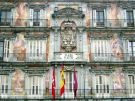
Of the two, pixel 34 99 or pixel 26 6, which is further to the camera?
pixel 26 6

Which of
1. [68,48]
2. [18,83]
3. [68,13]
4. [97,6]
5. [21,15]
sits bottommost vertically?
[18,83]

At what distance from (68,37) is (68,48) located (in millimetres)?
1086

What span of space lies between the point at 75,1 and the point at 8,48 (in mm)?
7712

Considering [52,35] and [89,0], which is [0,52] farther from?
[89,0]

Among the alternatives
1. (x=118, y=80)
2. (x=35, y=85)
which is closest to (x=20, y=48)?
(x=35, y=85)

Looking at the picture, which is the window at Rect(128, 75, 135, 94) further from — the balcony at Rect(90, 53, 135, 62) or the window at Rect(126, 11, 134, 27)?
the window at Rect(126, 11, 134, 27)

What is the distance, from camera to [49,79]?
35594 mm

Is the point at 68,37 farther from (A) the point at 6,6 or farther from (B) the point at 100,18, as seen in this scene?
(A) the point at 6,6

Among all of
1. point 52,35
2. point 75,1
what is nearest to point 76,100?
point 52,35

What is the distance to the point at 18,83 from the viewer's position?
1398 inches

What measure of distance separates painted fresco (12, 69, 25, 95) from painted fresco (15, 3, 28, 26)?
15.1ft

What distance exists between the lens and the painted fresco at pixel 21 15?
3735 centimetres

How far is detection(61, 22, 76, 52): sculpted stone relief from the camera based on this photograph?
36.3 metres

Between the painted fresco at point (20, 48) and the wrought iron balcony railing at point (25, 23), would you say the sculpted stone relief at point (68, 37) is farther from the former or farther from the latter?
the painted fresco at point (20, 48)
